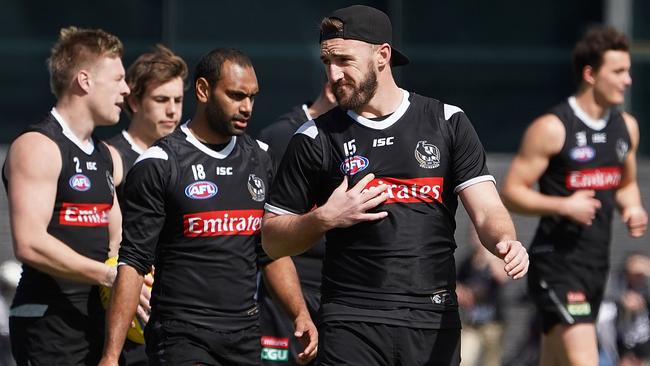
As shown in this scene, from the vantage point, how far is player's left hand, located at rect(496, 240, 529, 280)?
5.14 metres

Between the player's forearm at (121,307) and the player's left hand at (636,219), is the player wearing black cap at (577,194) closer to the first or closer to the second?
the player's left hand at (636,219)

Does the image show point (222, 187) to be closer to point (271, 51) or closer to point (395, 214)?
point (395, 214)

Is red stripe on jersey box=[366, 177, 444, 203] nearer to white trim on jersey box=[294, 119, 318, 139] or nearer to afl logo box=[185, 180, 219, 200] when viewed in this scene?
white trim on jersey box=[294, 119, 318, 139]

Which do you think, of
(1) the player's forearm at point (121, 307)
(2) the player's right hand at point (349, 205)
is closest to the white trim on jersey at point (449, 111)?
(2) the player's right hand at point (349, 205)

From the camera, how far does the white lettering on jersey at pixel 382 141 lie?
5.62 metres

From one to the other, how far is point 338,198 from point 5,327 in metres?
8.59

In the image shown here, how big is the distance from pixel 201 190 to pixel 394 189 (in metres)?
1.08

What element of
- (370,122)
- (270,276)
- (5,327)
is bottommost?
(5,327)

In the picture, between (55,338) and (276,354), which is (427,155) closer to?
(55,338)

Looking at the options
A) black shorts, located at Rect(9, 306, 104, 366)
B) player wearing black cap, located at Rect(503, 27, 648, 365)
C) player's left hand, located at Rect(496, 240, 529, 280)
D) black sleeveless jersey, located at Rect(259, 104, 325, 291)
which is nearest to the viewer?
player's left hand, located at Rect(496, 240, 529, 280)

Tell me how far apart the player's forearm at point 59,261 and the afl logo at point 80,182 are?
0.31 m

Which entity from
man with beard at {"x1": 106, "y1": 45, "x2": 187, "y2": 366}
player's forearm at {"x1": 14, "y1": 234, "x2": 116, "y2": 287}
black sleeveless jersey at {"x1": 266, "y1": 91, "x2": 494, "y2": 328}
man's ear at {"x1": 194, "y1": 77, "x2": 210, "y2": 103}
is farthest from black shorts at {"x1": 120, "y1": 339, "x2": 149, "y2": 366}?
black sleeveless jersey at {"x1": 266, "y1": 91, "x2": 494, "y2": 328}

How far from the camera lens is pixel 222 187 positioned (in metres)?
6.29

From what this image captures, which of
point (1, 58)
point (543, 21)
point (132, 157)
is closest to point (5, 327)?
point (1, 58)
